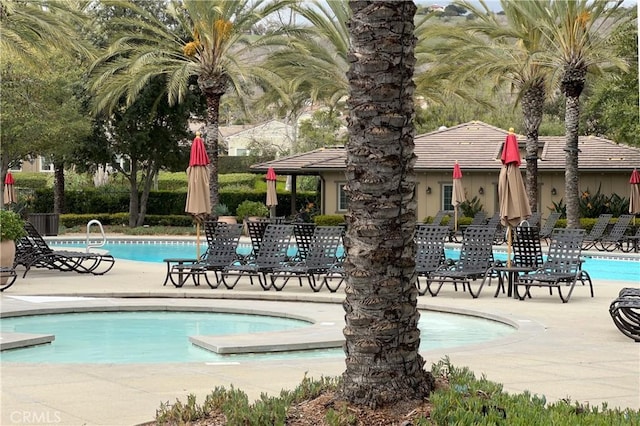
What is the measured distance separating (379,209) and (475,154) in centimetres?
3342

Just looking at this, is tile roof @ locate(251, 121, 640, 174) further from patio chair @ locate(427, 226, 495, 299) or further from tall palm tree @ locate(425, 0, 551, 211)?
patio chair @ locate(427, 226, 495, 299)

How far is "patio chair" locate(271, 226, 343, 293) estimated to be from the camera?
17406mm

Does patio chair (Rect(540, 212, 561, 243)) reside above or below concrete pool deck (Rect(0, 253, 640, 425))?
above

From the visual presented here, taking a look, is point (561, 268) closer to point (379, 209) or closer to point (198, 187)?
point (198, 187)

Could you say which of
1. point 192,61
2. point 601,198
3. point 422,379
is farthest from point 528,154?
point 422,379

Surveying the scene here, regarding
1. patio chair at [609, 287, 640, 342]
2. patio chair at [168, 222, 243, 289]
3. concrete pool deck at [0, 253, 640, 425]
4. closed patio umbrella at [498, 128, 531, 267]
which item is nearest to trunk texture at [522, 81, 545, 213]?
closed patio umbrella at [498, 128, 531, 267]

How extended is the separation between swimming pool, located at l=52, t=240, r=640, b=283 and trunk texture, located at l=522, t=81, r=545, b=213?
562 centimetres

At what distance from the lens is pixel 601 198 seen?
118 feet

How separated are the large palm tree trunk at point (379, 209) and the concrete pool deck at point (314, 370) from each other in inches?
71.2

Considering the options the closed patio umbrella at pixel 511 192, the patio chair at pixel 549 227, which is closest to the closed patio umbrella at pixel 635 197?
the patio chair at pixel 549 227

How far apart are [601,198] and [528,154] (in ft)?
13.9

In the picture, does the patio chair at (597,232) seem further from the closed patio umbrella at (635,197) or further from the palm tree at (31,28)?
the palm tree at (31,28)

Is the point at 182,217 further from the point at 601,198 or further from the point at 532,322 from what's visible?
the point at 532,322

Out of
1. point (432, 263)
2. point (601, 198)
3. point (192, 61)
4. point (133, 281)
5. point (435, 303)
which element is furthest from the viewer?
point (601, 198)
